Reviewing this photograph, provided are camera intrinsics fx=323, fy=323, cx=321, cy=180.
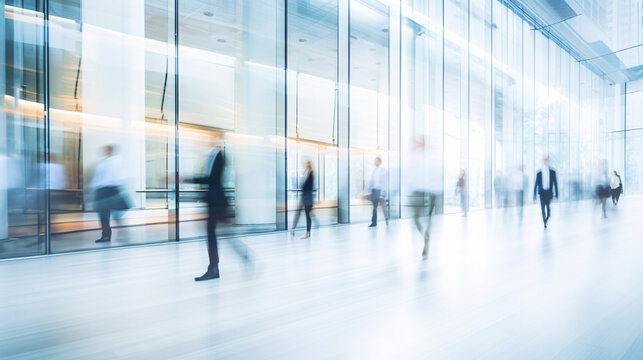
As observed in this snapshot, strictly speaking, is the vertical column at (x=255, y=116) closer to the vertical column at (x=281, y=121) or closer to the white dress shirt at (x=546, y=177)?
the vertical column at (x=281, y=121)

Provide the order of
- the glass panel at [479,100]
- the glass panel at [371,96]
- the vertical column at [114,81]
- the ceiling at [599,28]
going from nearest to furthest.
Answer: the vertical column at [114,81], the glass panel at [371,96], the ceiling at [599,28], the glass panel at [479,100]

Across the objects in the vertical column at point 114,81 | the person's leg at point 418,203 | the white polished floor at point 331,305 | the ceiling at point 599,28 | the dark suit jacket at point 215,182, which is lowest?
the white polished floor at point 331,305

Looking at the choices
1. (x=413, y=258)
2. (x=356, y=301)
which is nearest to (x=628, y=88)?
(x=413, y=258)

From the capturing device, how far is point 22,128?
5.30 metres

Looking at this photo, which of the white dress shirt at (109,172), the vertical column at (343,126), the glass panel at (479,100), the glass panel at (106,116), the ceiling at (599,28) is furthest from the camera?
the glass panel at (479,100)

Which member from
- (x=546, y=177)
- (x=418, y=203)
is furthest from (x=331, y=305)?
(x=546, y=177)

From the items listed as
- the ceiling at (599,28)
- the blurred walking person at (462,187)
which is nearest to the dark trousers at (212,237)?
the blurred walking person at (462,187)

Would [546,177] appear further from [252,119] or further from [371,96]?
[252,119]

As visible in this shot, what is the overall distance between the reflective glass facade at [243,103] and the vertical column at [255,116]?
0.03 metres

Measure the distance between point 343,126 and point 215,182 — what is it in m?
6.00

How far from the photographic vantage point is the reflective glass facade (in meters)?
5.38

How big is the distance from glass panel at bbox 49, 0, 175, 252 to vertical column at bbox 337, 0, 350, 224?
4308 millimetres

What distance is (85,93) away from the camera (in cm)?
639

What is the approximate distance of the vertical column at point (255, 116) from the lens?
301 inches
